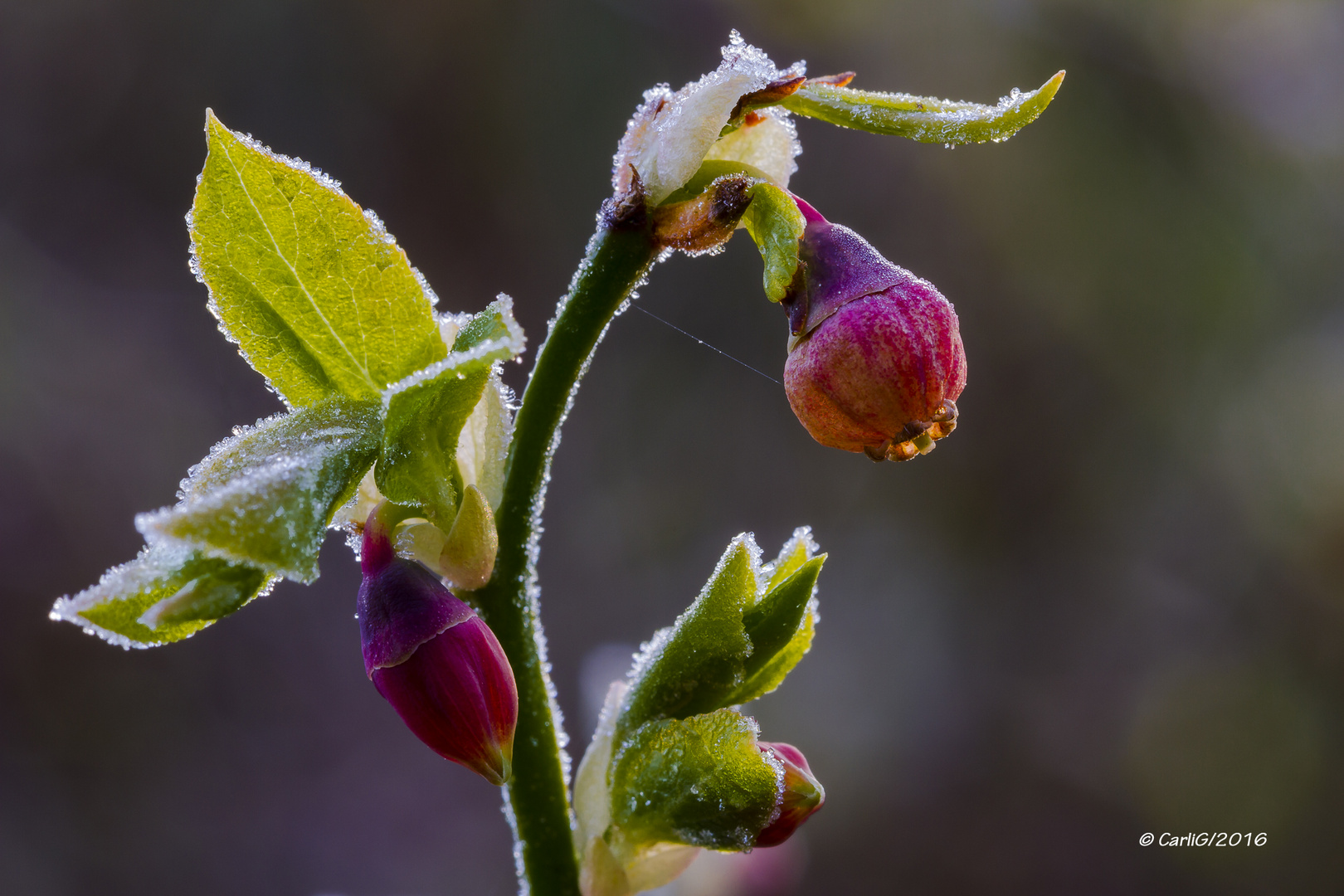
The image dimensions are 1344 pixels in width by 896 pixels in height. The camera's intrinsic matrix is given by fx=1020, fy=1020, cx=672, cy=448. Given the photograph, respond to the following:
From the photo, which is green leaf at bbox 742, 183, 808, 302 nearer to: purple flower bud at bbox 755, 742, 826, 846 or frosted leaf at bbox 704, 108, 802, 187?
frosted leaf at bbox 704, 108, 802, 187

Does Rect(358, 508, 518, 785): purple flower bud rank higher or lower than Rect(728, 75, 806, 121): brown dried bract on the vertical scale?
lower

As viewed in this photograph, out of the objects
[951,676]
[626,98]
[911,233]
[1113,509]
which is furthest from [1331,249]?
[626,98]

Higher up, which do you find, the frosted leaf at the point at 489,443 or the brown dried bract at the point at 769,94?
the brown dried bract at the point at 769,94

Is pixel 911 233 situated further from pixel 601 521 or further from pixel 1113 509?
pixel 601 521

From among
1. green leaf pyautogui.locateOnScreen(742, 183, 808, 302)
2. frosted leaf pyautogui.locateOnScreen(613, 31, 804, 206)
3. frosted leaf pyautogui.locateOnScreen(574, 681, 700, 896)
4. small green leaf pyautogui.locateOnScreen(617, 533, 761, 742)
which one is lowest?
frosted leaf pyautogui.locateOnScreen(574, 681, 700, 896)

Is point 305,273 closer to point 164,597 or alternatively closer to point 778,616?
point 164,597

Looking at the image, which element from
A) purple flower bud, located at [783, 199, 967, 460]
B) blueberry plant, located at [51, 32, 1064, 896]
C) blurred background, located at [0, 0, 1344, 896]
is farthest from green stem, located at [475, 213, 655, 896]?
blurred background, located at [0, 0, 1344, 896]

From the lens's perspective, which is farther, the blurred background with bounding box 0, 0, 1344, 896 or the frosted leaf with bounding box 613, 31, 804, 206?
the blurred background with bounding box 0, 0, 1344, 896

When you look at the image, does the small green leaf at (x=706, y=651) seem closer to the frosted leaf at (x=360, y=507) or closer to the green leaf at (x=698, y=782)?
the green leaf at (x=698, y=782)

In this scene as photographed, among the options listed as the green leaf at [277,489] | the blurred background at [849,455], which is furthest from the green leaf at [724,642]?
the blurred background at [849,455]

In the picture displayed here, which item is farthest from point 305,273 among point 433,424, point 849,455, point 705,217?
point 849,455
